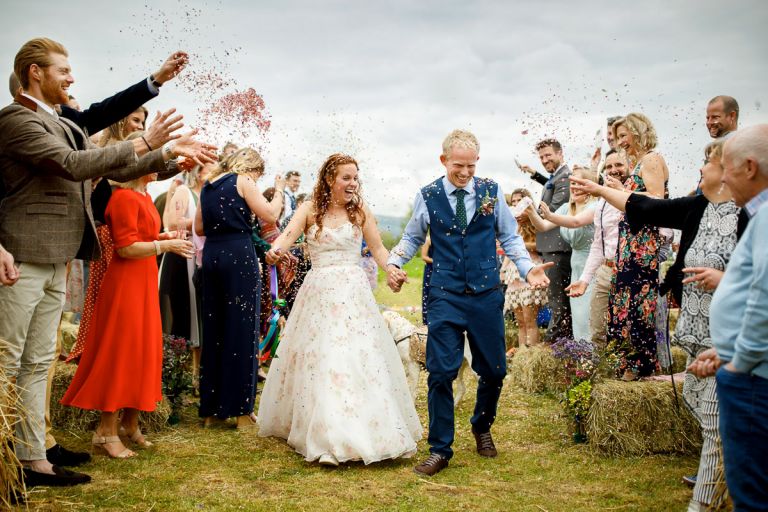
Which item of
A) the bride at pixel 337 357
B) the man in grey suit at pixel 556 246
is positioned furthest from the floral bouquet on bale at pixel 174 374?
the man in grey suit at pixel 556 246

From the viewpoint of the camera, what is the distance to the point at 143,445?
564 cm

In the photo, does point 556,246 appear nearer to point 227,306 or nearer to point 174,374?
point 227,306

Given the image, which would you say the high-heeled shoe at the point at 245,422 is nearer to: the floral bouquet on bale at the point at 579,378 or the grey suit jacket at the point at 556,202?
the floral bouquet on bale at the point at 579,378

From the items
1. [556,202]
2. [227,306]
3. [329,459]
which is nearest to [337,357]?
[329,459]

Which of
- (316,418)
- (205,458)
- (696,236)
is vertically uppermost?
(696,236)

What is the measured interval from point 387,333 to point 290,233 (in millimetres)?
1218

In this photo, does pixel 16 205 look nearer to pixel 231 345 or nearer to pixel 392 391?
pixel 231 345

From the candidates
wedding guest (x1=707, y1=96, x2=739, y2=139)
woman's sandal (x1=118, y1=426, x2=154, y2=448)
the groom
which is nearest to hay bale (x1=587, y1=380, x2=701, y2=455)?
the groom

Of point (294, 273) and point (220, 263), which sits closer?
point (220, 263)

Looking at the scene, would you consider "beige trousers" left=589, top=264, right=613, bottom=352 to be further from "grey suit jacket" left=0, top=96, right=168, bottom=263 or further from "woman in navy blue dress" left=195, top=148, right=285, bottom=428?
"grey suit jacket" left=0, top=96, right=168, bottom=263

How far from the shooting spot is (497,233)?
18.2 feet

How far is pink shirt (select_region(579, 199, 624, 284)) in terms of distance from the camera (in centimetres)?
638

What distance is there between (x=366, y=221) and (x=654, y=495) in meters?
3.15

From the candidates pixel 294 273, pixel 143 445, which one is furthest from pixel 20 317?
pixel 294 273
